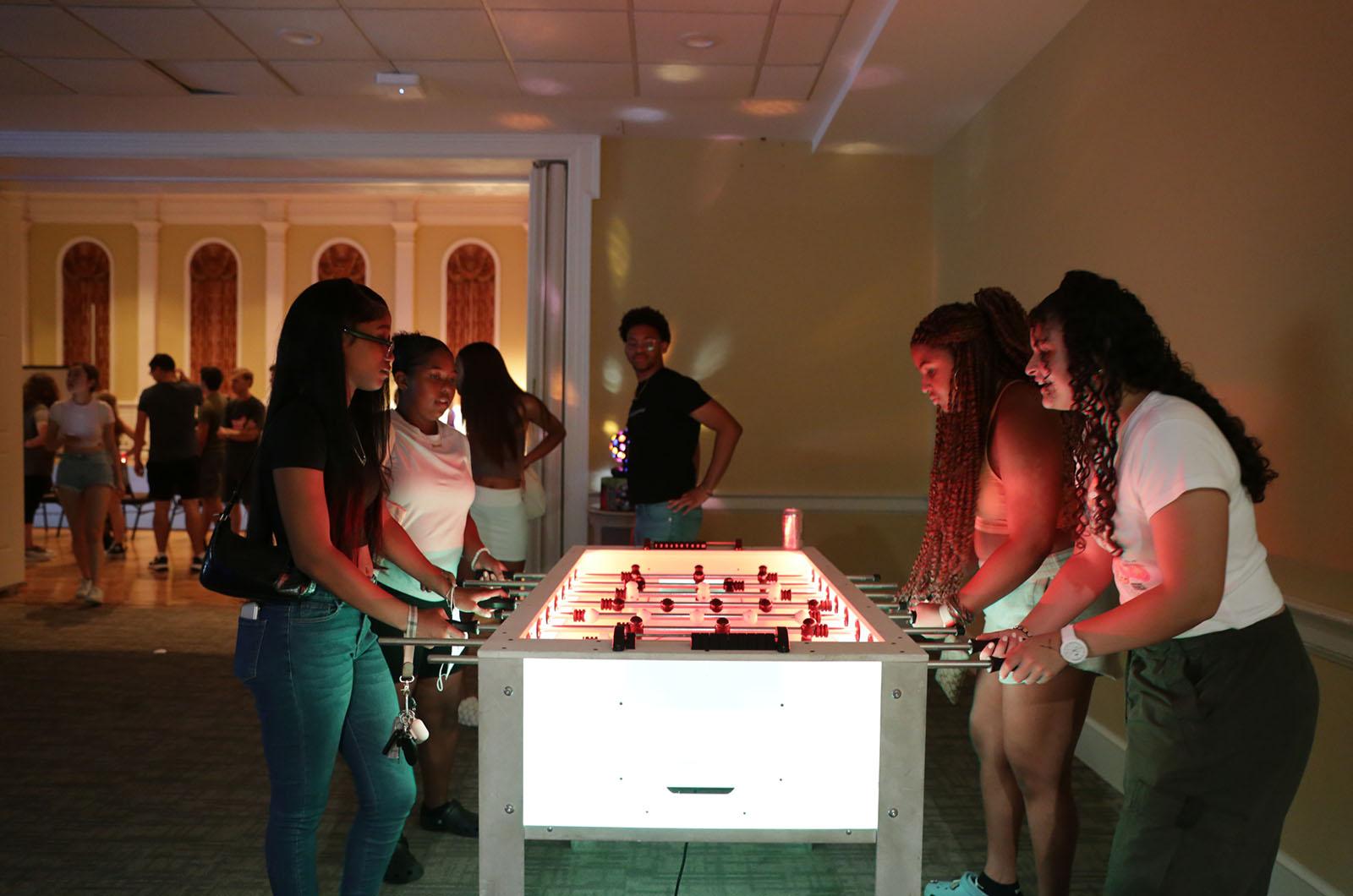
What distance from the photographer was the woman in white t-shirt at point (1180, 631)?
1.58m

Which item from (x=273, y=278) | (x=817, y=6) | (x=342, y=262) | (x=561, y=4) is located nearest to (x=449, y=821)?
(x=561, y=4)

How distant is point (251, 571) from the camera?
1859 mm

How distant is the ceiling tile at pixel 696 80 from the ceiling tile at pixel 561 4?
Result: 67 cm

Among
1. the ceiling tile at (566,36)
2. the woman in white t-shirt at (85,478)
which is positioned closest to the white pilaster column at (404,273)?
the woman in white t-shirt at (85,478)

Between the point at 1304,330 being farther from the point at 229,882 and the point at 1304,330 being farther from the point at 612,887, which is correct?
the point at 229,882

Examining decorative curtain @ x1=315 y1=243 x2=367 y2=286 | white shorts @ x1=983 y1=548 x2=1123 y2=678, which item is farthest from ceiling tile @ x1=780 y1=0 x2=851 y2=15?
decorative curtain @ x1=315 y1=243 x2=367 y2=286

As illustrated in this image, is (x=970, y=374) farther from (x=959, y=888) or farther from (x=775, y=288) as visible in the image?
(x=775, y=288)

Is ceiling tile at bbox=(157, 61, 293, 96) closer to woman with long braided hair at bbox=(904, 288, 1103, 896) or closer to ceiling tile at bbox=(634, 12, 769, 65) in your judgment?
ceiling tile at bbox=(634, 12, 769, 65)

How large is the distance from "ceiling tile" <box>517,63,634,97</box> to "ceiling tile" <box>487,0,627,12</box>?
635 millimetres

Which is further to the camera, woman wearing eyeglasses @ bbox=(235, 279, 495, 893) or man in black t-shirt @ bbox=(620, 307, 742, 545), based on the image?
man in black t-shirt @ bbox=(620, 307, 742, 545)

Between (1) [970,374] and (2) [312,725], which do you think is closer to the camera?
(2) [312,725]

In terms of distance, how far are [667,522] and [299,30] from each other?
256 cm

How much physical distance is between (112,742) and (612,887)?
222 centimetres

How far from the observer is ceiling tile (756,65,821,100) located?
4652mm
